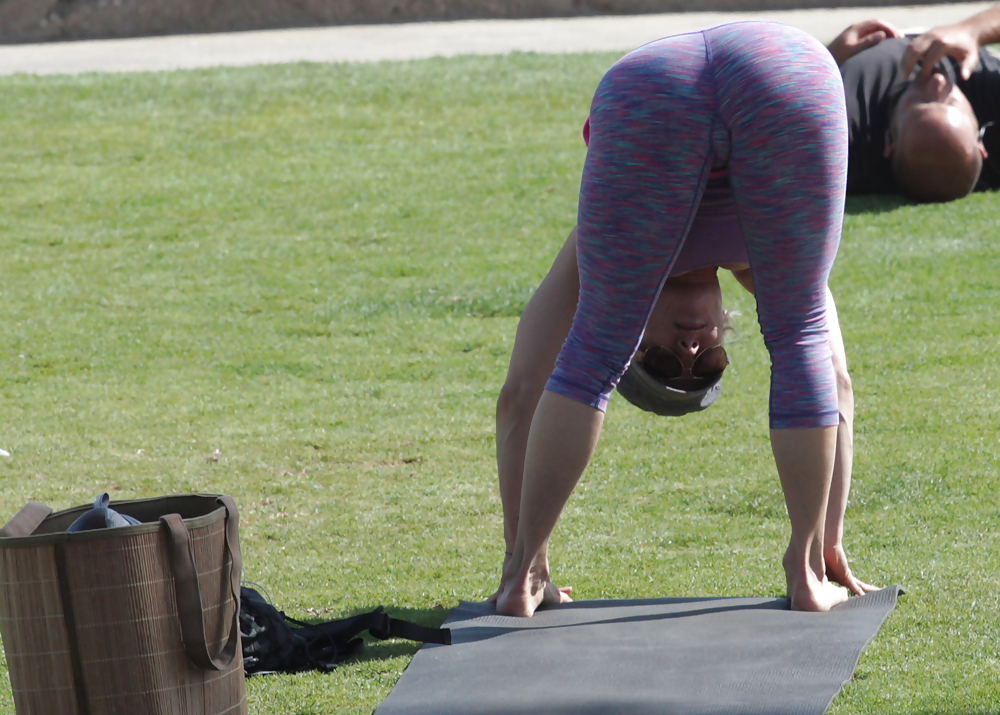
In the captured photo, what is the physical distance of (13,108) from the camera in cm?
1005

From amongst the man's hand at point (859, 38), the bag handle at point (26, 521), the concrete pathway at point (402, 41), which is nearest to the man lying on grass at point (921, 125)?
the man's hand at point (859, 38)

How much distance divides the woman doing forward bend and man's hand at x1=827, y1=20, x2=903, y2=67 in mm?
944

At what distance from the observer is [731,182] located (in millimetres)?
2586

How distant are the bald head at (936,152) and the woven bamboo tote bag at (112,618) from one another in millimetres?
6062

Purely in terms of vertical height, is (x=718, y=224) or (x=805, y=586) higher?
(x=718, y=224)

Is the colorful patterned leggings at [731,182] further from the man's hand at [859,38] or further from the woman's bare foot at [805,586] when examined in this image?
the man's hand at [859,38]

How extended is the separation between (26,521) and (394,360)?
371 cm

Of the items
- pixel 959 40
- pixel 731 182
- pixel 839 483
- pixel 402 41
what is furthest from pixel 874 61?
pixel 402 41

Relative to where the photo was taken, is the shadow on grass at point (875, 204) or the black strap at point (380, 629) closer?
the black strap at point (380, 629)

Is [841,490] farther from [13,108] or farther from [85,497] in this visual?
[13,108]

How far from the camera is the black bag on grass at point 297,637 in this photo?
2.89m

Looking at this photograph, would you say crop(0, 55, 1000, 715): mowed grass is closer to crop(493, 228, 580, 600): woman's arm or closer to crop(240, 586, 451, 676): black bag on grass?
crop(240, 586, 451, 676): black bag on grass

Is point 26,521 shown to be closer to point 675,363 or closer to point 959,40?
point 675,363

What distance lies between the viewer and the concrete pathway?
1172cm
